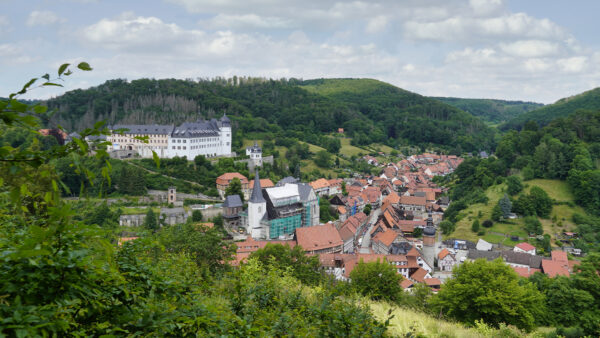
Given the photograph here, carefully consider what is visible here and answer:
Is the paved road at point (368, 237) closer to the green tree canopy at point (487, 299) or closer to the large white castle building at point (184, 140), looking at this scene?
the green tree canopy at point (487, 299)

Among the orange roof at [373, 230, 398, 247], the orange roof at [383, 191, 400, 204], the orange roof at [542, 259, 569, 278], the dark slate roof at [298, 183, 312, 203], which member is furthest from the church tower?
the orange roof at [383, 191, 400, 204]

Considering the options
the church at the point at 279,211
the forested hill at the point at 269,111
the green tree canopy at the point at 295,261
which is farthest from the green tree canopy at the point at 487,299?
the forested hill at the point at 269,111

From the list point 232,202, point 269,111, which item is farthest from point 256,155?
point 269,111

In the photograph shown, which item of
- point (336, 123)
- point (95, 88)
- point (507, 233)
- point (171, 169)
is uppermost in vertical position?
point (95, 88)

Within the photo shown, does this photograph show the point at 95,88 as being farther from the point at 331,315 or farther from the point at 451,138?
the point at 331,315

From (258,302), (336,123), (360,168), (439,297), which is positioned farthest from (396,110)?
(258,302)

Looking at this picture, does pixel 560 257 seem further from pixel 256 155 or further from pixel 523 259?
pixel 256 155
